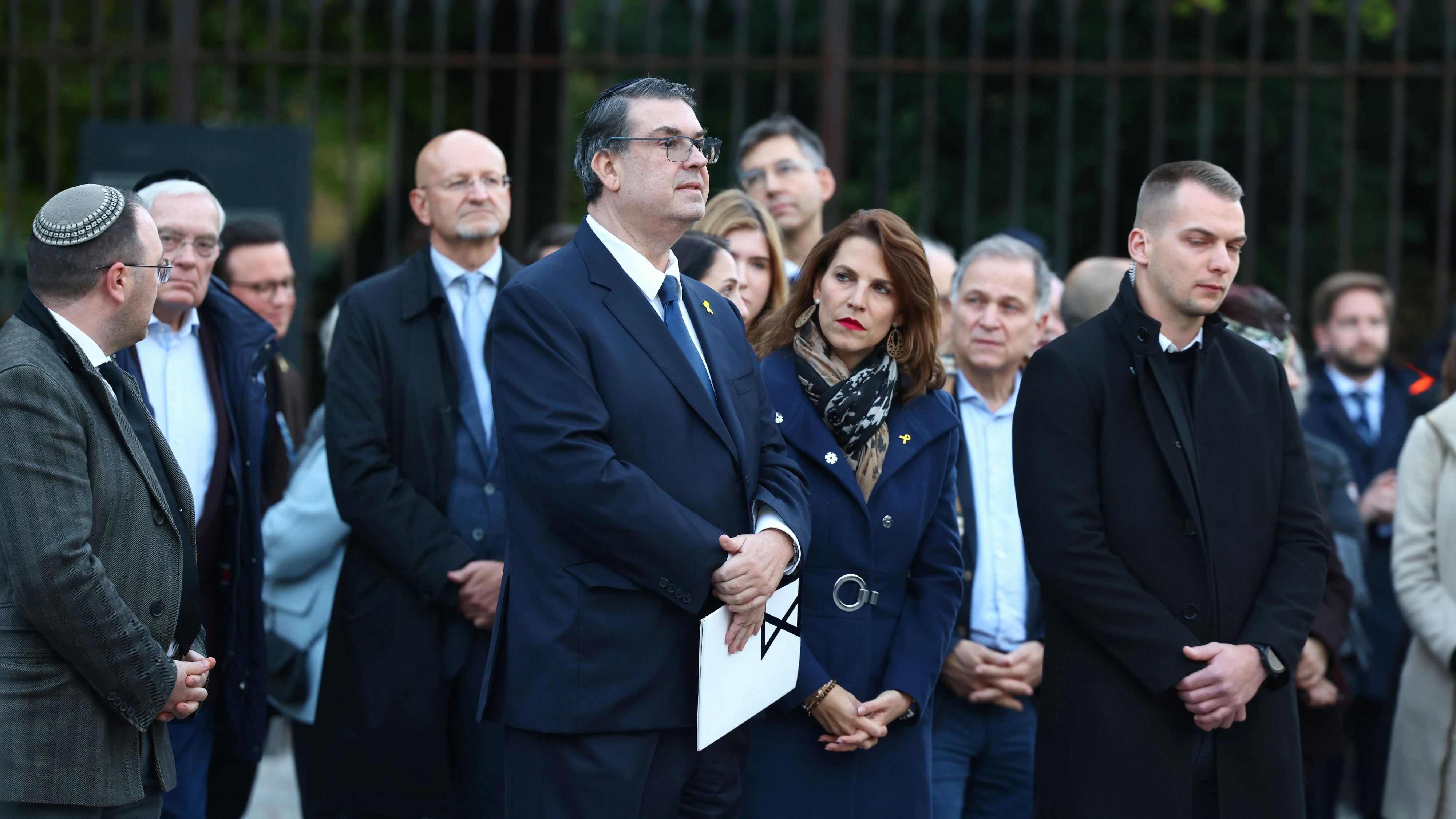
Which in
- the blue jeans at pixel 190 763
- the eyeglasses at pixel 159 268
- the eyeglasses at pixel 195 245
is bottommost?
the blue jeans at pixel 190 763

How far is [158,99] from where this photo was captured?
10.0 meters

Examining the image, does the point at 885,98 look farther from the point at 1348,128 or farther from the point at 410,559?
the point at 410,559

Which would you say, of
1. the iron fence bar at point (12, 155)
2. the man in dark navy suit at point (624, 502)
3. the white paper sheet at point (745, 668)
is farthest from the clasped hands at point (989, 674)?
the iron fence bar at point (12, 155)

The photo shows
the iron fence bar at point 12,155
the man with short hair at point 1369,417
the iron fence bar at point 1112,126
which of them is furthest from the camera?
the iron fence bar at point 12,155

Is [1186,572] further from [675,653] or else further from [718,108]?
[718,108]

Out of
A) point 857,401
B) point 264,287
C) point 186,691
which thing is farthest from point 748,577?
point 264,287

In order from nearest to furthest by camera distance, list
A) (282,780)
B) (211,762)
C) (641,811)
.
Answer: (641,811) < (211,762) < (282,780)

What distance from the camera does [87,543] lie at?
2.60 metres

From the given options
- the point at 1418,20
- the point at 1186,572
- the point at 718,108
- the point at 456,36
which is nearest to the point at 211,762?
the point at 1186,572

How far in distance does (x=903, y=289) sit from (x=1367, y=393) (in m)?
3.35

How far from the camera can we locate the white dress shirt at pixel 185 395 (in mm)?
3584

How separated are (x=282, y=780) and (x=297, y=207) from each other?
2.49m

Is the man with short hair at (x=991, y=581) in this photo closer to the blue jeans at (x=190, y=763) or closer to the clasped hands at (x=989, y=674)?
the clasped hands at (x=989, y=674)

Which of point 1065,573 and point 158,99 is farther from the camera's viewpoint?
point 158,99
